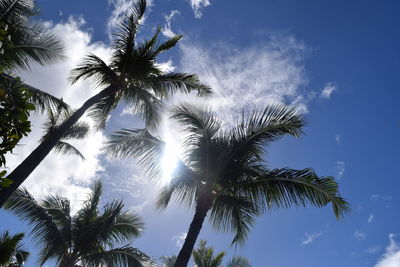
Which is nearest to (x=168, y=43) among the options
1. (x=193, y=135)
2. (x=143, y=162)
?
(x=193, y=135)

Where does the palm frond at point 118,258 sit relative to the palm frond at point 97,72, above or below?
below

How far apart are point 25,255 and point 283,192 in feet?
23.9

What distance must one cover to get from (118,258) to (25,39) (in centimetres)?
707

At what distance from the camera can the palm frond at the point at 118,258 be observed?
33.7 ft

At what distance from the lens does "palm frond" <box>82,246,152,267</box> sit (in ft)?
33.7

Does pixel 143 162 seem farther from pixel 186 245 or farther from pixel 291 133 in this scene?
pixel 291 133

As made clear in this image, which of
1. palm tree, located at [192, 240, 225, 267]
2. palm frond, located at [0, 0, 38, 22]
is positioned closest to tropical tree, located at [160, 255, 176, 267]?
palm tree, located at [192, 240, 225, 267]

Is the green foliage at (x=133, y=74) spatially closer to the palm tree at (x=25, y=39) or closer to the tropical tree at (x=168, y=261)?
the palm tree at (x=25, y=39)

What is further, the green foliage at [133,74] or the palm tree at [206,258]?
the palm tree at [206,258]

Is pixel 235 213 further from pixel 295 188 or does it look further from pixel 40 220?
pixel 40 220

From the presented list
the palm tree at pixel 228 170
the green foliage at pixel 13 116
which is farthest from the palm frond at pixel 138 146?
the green foliage at pixel 13 116

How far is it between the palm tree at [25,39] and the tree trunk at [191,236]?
6.07 metres

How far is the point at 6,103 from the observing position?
251cm

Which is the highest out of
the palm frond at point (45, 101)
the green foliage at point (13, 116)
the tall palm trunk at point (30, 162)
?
the palm frond at point (45, 101)
